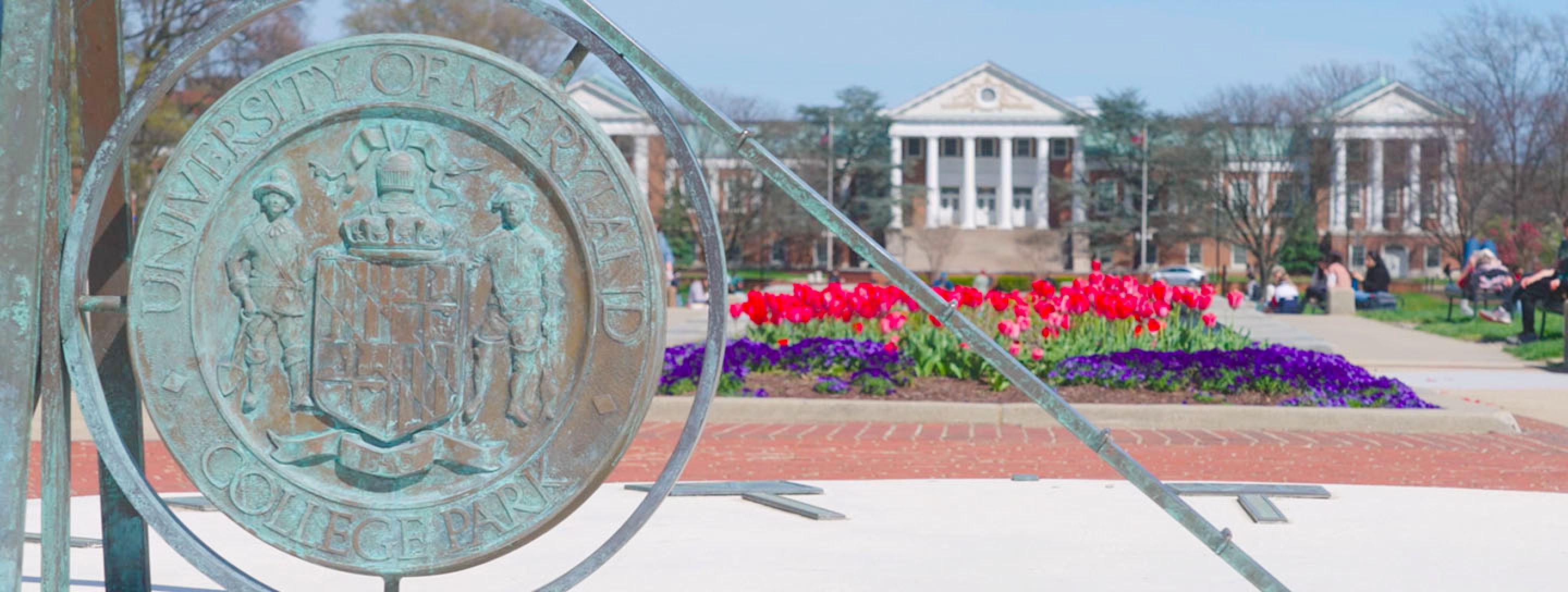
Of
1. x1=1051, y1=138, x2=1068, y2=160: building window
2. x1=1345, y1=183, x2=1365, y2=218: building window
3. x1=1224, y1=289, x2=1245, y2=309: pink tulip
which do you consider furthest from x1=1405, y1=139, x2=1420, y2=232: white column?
x1=1224, y1=289, x2=1245, y2=309: pink tulip

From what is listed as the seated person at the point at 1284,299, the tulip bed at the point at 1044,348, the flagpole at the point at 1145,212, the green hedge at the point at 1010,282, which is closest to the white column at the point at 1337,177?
the flagpole at the point at 1145,212

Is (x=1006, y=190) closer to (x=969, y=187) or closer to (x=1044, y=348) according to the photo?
(x=969, y=187)

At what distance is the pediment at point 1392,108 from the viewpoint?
45844mm

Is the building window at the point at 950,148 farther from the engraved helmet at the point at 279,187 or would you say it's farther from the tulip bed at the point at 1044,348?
the engraved helmet at the point at 279,187

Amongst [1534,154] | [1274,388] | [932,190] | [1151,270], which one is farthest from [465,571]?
[932,190]

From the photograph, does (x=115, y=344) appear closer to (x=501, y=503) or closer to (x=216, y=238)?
(x=216, y=238)

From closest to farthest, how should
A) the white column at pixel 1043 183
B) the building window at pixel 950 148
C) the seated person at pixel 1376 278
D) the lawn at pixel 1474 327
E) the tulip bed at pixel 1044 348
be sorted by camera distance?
1. the tulip bed at pixel 1044 348
2. the lawn at pixel 1474 327
3. the seated person at pixel 1376 278
4. the white column at pixel 1043 183
5. the building window at pixel 950 148

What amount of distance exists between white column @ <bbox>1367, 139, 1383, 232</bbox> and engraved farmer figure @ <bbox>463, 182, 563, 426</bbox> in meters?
55.1

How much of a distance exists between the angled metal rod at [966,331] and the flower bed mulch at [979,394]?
241 inches

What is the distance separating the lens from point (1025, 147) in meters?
88.4

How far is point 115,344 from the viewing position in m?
3.89

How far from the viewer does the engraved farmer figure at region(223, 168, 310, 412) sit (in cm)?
360

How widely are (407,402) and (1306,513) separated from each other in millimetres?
3421

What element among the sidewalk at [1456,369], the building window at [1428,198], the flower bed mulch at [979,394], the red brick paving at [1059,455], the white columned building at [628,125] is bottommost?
the red brick paving at [1059,455]
